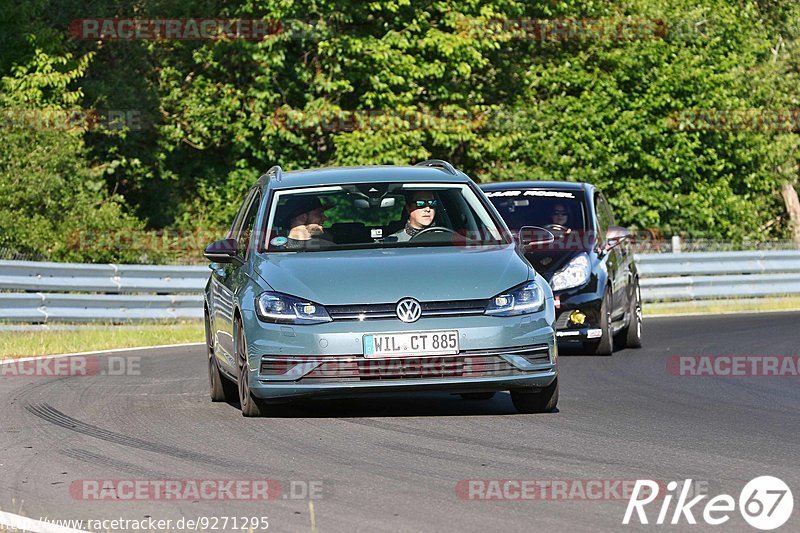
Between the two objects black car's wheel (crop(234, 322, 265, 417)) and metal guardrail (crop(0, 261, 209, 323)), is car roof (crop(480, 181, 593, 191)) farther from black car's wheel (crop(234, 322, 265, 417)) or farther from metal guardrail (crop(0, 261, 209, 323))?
black car's wheel (crop(234, 322, 265, 417))

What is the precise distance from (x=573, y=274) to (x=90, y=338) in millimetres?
6691

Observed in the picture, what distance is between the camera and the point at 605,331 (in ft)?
51.3

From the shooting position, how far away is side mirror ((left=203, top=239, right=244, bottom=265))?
10.8 meters

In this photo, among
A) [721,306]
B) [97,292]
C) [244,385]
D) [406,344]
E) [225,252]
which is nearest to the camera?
[406,344]

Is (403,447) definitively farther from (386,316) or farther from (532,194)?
(532,194)

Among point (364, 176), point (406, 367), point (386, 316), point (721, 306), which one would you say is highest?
point (364, 176)

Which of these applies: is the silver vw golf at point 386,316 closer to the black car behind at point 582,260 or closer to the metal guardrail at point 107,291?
the black car behind at point 582,260

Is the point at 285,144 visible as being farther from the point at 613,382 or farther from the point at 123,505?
the point at 123,505

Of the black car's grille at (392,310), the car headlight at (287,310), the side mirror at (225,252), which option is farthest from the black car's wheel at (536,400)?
the side mirror at (225,252)

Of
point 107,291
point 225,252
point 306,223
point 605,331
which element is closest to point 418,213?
point 306,223

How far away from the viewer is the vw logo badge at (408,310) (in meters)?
9.43

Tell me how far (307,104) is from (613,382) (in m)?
20.7

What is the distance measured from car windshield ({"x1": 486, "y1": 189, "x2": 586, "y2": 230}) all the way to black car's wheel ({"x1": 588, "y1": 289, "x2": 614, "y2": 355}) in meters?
0.88

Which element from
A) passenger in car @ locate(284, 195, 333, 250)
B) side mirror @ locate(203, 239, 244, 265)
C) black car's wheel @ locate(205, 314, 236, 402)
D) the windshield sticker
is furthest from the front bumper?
the windshield sticker
